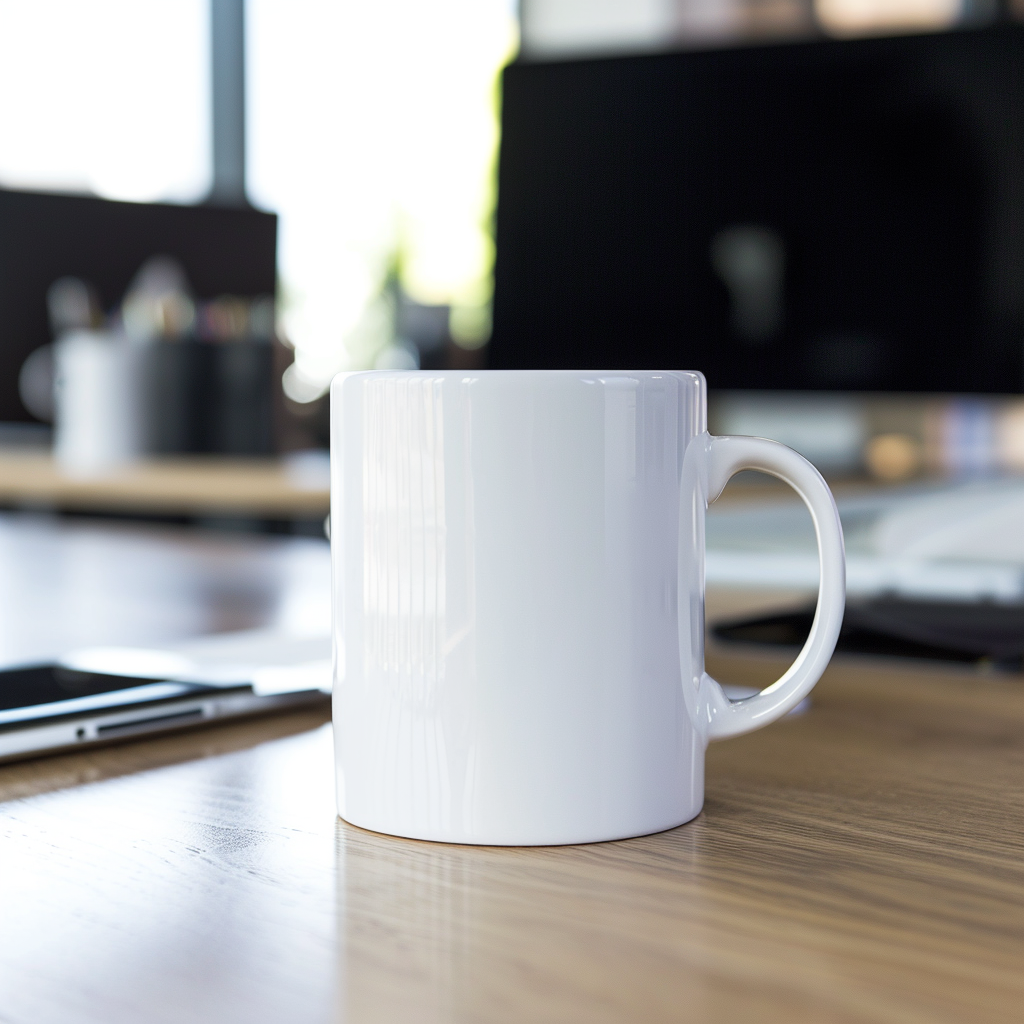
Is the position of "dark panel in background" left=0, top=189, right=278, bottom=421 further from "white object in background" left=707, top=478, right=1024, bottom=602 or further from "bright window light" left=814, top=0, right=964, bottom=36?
"bright window light" left=814, top=0, right=964, bottom=36

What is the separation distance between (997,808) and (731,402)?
155 cm

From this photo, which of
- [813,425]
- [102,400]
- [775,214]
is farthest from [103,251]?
[775,214]

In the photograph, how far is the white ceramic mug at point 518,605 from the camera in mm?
356

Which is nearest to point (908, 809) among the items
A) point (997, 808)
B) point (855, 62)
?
point (997, 808)

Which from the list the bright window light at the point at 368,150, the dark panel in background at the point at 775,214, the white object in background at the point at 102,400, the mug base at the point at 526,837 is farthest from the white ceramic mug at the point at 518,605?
A: the bright window light at the point at 368,150

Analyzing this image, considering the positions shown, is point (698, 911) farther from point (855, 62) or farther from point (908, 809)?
point (855, 62)

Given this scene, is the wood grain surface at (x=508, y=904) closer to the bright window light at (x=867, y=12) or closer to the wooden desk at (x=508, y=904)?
the wooden desk at (x=508, y=904)

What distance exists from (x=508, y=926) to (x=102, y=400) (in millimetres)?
1544

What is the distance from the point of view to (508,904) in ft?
1.03

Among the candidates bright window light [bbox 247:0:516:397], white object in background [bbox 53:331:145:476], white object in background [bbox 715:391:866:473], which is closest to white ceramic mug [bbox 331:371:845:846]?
white object in background [bbox 53:331:145:476]

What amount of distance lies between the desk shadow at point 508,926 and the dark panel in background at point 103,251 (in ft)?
5.74

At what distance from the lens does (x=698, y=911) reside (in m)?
0.31

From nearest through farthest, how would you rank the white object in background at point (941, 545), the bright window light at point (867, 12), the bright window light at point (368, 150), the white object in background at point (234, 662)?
the white object in background at point (234, 662)
the white object in background at point (941, 545)
the bright window light at point (867, 12)
the bright window light at point (368, 150)

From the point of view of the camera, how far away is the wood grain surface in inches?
10.3
